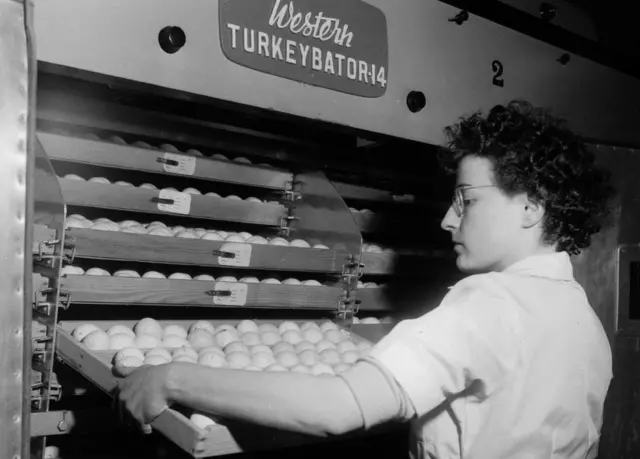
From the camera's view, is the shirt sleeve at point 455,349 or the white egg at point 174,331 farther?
the white egg at point 174,331

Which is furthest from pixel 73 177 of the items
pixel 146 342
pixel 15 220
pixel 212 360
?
pixel 212 360

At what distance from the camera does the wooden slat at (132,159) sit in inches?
82.5

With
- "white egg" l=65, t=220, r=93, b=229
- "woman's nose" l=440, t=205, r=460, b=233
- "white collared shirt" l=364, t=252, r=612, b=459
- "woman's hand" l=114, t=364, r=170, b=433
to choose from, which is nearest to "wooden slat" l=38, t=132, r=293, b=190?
"white egg" l=65, t=220, r=93, b=229

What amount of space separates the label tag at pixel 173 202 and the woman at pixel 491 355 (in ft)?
3.13

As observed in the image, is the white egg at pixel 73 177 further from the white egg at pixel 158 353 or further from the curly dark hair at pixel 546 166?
the curly dark hair at pixel 546 166

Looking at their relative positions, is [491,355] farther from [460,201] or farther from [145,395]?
[145,395]

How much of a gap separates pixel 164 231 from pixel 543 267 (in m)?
1.40

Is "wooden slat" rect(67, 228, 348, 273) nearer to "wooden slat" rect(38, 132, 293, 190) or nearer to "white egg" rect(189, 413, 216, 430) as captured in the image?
"wooden slat" rect(38, 132, 293, 190)

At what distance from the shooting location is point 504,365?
132 cm

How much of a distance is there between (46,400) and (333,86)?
1438 millimetres

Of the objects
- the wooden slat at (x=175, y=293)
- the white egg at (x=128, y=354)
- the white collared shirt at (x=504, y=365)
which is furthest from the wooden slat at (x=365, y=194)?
the white collared shirt at (x=504, y=365)

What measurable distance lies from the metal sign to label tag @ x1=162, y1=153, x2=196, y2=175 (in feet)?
1.57

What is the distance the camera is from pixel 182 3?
Answer: 1.93 m

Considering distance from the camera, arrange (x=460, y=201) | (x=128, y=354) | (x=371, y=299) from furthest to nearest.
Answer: (x=371, y=299) → (x=128, y=354) → (x=460, y=201)
